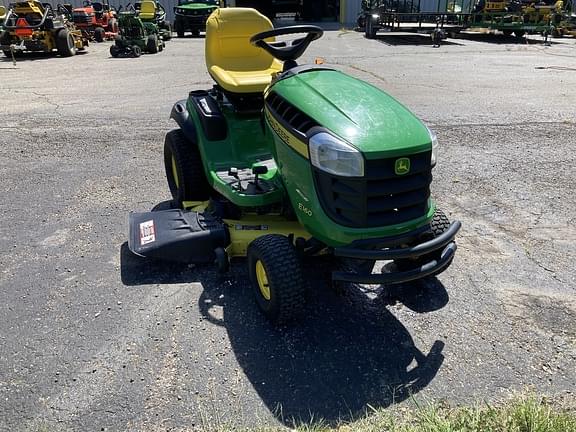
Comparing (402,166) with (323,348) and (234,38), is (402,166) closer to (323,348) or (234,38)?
(323,348)

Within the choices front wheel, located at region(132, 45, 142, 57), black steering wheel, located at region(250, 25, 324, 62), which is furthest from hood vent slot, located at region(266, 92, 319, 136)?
front wheel, located at region(132, 45, 142, 57)

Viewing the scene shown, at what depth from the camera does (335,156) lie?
248 centimetres

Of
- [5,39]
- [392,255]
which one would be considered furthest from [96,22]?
[392,255]

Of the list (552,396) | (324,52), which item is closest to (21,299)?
(552,396)

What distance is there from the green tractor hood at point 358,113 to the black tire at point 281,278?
2.15 ft

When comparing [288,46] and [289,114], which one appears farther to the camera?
[288,46]

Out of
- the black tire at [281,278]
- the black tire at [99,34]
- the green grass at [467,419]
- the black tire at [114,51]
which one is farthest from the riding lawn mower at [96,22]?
the green grass at [467,419]

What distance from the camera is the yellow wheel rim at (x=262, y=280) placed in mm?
2812

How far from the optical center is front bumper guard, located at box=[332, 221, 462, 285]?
2.45 m

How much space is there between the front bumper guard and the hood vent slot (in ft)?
2.19

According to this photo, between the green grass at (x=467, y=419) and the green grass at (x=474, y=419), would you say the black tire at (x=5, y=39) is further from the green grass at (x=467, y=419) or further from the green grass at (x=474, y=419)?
the green grass at (x=474, y=419)

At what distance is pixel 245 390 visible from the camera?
7.88ft

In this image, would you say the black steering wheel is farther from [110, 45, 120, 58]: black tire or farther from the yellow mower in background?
the yellow mower in background

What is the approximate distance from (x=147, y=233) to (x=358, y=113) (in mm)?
1648
